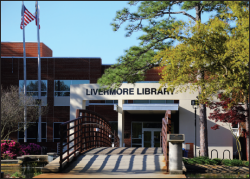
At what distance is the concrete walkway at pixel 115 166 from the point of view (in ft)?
26.1

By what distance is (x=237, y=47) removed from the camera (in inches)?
424

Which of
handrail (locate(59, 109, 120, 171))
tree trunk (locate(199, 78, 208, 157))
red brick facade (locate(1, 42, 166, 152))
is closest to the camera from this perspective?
handrail (locate(59, 109, 120, 171))

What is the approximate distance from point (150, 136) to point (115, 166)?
24785 mm

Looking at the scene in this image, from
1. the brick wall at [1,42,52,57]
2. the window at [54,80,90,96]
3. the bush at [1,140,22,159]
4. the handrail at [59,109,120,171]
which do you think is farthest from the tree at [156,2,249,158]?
the brick wall at [1,42,52,57]

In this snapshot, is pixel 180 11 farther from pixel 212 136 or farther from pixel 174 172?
A: pixel 174 172

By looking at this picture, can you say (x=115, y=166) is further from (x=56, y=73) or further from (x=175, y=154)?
(x=56, y=73)

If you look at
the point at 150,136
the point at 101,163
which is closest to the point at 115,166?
the point at 101,163

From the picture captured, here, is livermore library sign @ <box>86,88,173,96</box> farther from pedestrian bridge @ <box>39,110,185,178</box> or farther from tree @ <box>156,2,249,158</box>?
pedestrian bridge @ <box>39,110,185,178</box>

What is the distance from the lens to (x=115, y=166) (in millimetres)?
9086

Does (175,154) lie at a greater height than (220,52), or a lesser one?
lesser

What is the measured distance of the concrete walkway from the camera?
7.95 metres

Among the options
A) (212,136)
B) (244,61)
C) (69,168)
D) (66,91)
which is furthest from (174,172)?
(66,91)

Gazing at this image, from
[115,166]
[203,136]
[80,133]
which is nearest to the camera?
[115,166]

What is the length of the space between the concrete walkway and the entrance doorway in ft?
73.7
